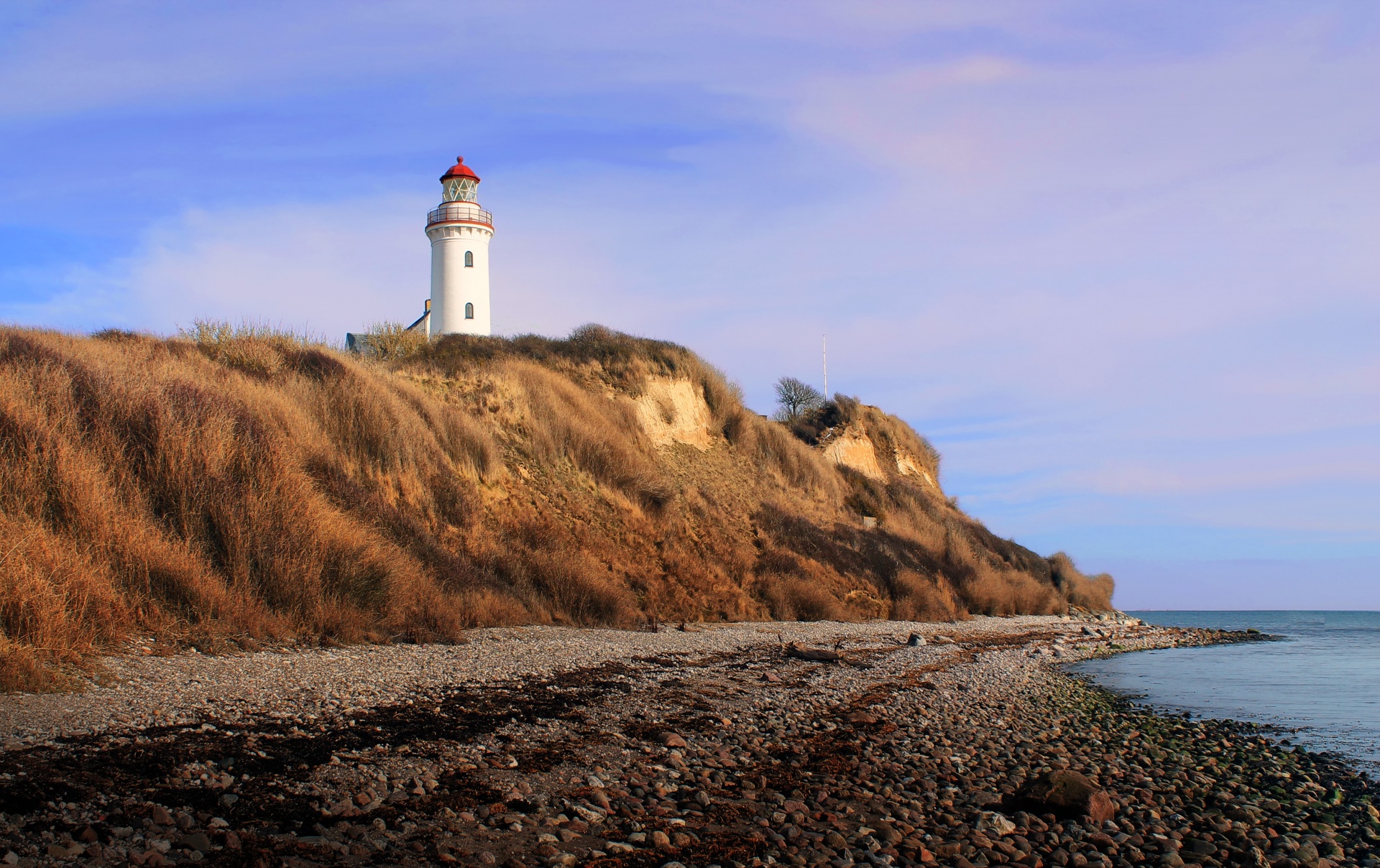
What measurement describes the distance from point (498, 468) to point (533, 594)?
433 centimetres

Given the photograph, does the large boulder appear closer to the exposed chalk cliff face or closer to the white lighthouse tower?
the exposed chalk cliff face

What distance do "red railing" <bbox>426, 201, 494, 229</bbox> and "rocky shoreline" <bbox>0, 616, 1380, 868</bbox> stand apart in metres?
32.1

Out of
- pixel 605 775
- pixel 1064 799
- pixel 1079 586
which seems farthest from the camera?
pixel 1079 586

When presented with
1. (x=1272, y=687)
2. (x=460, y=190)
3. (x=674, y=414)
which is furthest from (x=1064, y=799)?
(x=460, y=190)

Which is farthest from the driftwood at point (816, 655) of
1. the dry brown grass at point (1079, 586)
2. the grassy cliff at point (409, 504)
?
the dry brown grass at point (1079, 586)

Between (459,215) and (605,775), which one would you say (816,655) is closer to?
(605,775)

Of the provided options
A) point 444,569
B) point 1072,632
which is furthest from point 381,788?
point 1072,632

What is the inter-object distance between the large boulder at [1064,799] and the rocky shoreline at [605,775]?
0.04ft

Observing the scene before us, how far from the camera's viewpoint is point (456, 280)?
38.6 metres

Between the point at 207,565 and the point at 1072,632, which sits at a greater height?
the point at 207,565

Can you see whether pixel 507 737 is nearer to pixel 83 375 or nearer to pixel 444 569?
pixel 444 569

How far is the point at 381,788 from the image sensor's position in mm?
4691

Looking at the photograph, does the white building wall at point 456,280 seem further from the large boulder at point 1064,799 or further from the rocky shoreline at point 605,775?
the large boulder at point 1064,799

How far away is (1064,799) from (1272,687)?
12.3 m
